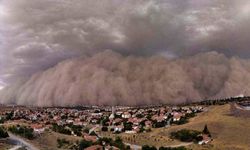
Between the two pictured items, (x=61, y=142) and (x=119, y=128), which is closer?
(x=61, y=142)

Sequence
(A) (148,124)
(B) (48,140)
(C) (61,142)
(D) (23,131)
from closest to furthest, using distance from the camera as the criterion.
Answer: (C) (61,142), (B) (48,140), (D) (23,131), (A) (148,124)

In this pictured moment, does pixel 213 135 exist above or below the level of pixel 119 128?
below

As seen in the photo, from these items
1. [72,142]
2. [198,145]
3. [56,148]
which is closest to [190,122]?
[198,145]

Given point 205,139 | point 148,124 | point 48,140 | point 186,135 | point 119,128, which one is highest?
point 148,124

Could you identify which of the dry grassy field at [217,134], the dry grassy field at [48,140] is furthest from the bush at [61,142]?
the dry grassy field at [217,134]

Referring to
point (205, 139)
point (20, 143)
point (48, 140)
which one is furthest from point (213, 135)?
point (20, 143)

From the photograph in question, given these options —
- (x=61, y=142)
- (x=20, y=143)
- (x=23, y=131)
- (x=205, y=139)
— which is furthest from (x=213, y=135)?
(x=20, y=143)

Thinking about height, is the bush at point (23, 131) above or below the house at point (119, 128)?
above

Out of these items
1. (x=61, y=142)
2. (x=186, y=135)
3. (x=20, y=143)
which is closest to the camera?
(x=20, y=143)

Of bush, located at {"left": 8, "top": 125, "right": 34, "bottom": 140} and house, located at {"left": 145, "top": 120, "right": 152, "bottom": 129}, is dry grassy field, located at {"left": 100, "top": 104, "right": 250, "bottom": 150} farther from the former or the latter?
bush, located at {"left": 8, "top": 125, "right": 34, "bottom": 140}

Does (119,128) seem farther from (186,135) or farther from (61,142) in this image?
(61,142)

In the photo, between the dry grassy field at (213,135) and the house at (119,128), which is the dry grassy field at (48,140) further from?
the house at (119,128)

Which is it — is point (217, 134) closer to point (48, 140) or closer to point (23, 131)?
point (48, 140)
